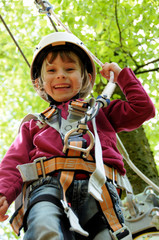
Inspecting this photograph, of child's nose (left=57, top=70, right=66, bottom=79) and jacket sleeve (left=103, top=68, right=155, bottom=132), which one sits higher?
child's nose (left=57, top=70, right=66, bottom=79)

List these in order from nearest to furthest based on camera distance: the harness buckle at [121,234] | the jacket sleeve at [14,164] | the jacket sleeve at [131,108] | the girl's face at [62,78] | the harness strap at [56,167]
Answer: the harness buckle at [121,234]
the harness strap at [56,167]
the jacket sleeve at [14,164]
the jacket sleeve at [131,108]
the girl's face at [62,78]

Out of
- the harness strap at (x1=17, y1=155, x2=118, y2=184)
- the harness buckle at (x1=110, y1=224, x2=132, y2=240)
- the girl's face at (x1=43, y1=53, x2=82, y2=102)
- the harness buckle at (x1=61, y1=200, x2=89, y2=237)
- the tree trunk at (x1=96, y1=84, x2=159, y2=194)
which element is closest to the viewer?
the harness buckle at (x1=61, y1=200, x2=89, y2=237)

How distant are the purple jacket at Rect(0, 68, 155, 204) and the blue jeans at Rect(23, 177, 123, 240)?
19 cm

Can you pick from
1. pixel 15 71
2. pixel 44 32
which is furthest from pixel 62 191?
pixel 15 71

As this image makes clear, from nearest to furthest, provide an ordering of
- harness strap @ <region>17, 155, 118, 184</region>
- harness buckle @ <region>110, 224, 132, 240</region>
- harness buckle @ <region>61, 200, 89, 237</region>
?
harness buckle @ <region>61, 200, 89, 237</region> < harness buckle @ <region>110, 224, 132, 240</region> < harness strap @ <region>17, 155, 118, 184</region>

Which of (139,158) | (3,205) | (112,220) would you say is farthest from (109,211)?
(139,158)

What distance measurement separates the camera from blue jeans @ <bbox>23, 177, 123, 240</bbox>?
4.99 feet

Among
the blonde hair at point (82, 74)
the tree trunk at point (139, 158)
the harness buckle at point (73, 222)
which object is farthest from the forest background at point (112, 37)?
the harness buckle at point (73, 222)

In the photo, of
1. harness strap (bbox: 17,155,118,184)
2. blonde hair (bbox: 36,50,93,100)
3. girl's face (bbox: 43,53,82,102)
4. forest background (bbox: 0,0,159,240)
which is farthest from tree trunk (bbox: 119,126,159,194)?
harness strap (bbox: 17,155,118,184)

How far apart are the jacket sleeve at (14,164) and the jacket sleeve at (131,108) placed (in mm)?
619

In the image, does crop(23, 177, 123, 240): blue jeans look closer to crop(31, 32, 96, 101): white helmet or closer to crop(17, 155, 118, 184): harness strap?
crop(17, 155, 118, 184): harness strap

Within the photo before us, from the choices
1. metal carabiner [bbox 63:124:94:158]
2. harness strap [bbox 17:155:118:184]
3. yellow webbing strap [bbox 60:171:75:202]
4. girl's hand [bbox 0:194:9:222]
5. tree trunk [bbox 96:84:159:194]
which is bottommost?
tree trunk [bbox 96:84:159:194]

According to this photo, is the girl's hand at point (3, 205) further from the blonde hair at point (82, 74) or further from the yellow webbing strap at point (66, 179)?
the blonde hair at point (82, 74)

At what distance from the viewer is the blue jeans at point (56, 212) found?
4.99ft
